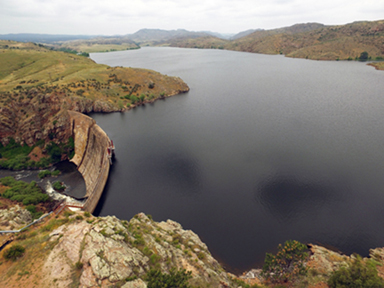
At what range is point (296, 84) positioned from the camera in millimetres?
157250

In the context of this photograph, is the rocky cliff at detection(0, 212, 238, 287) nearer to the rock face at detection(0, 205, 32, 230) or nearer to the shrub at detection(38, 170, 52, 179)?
the rock face at detection(0, 205, 32, 230)

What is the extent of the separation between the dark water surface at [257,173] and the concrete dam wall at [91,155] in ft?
11.8

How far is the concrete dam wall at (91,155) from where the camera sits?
6444 centimetres

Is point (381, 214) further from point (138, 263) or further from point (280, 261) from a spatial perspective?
point (138, 263)

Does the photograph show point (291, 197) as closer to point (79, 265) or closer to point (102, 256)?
point (102, 256)

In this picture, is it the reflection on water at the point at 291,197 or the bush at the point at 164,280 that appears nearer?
the bush at the point at 164,280

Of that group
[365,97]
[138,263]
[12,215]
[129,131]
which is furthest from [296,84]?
[12,215]

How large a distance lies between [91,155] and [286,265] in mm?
77108

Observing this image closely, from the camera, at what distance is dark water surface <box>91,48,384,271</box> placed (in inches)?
1923

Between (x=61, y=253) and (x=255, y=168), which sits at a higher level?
(x=61, y=253)

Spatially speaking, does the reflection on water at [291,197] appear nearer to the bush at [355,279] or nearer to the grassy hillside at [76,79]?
the bush at [355,279]

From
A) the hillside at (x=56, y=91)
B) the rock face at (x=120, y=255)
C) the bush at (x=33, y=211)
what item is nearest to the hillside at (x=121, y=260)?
the rock face at (x=120, y=255)

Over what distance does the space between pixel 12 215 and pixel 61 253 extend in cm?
2290

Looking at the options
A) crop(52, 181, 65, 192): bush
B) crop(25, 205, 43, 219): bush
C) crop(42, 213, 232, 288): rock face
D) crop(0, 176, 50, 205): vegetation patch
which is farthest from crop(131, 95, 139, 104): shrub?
crop(42, 213, 232, 288): rock face
